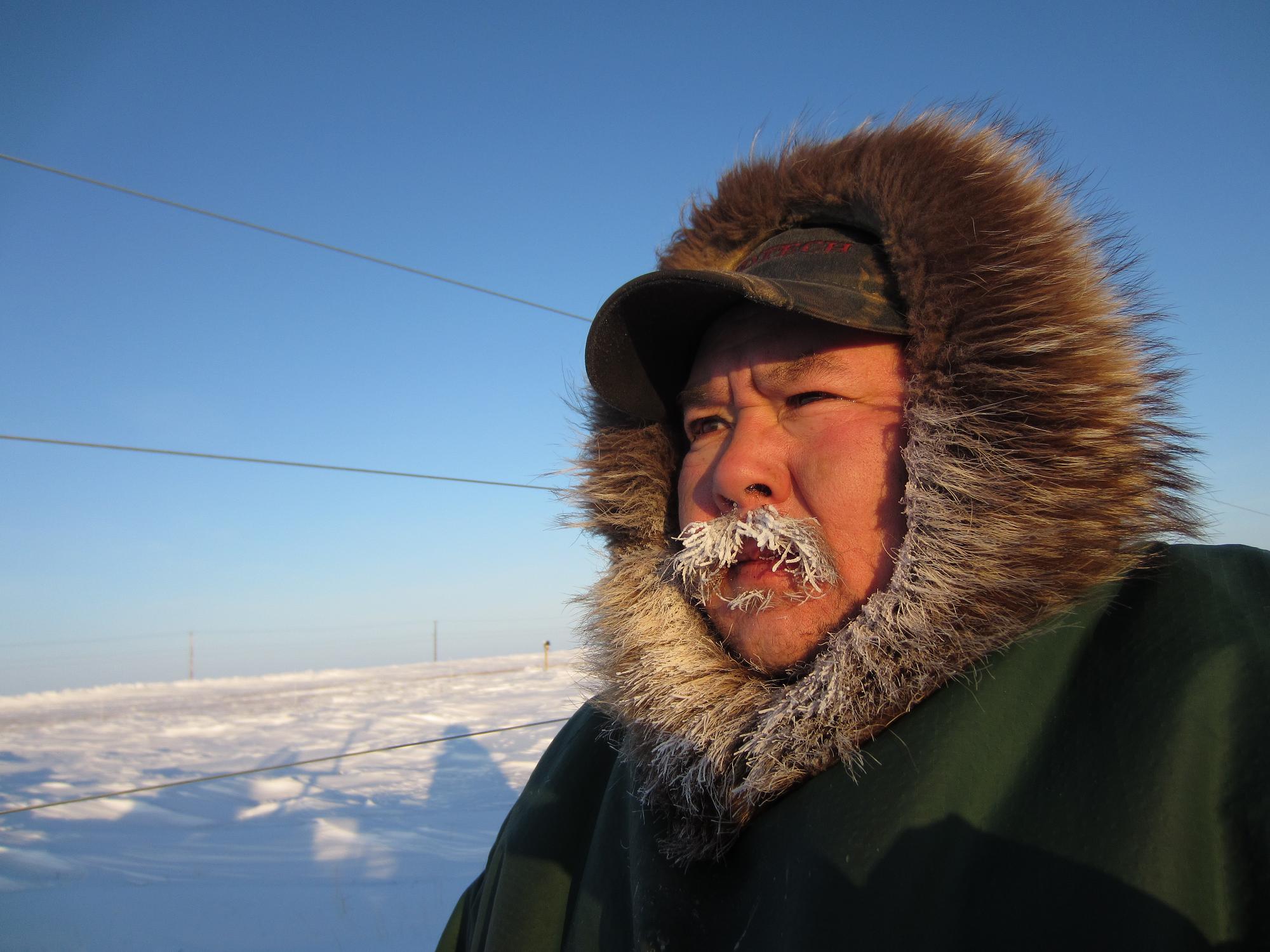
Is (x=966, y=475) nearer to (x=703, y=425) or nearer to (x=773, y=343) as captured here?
(x=773, y=343)

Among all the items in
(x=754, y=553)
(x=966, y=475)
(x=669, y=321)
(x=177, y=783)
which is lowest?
(x=177, y=783)

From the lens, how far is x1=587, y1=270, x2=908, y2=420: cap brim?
41.3 inches

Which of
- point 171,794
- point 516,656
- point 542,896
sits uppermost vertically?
point 542,896

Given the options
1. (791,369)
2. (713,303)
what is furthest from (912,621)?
(713,303)

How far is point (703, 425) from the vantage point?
134 cm

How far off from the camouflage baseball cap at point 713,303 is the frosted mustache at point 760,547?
304 millimetres

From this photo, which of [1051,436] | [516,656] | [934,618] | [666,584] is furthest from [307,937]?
[516,656]

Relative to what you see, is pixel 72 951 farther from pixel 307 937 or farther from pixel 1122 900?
pixel 1122 900

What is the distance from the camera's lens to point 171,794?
4023mm

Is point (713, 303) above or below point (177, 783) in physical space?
above

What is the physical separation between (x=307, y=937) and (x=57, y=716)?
6647mm

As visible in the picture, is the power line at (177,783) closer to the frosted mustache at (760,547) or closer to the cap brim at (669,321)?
the cap brim at (669,321)

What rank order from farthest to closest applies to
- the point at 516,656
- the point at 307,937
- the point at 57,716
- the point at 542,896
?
the point at 516,656, the point at 57,716, the point at 307,937, the point at 542,896

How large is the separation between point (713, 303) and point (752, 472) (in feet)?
1.18
